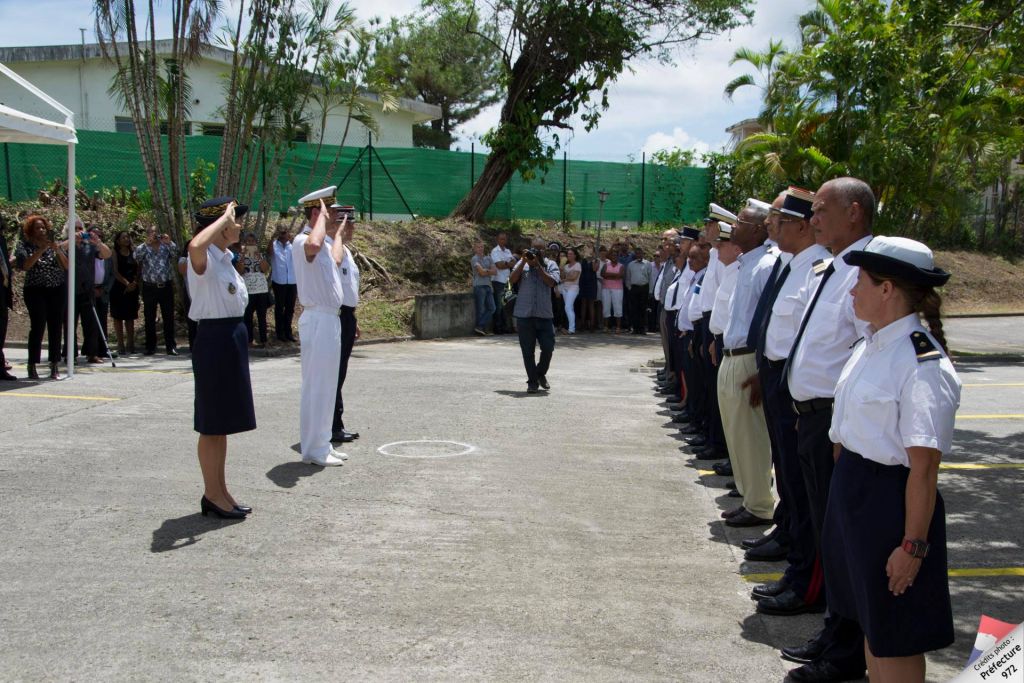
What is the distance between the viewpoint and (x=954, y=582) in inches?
211

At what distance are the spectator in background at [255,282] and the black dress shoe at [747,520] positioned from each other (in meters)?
11.0

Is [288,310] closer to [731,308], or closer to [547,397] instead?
[547,397]

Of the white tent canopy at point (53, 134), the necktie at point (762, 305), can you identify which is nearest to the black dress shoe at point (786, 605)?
the necktie at point (762, 305)

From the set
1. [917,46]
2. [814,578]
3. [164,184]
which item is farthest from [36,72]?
[814,578]

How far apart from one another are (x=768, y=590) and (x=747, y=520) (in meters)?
1.33

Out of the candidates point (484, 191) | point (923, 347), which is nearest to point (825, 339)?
point (923, 347)

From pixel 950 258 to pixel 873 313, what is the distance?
32744 millimetres

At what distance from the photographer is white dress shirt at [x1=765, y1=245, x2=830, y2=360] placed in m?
5.16

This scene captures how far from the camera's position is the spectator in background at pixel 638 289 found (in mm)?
21641

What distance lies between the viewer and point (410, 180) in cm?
2561

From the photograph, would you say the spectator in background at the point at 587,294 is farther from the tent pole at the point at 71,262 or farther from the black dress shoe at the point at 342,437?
the black dress shoe at the point at 342,437

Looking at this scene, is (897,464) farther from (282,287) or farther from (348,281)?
(282,287)

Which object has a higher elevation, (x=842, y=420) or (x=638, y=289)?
(x=638, y=289)

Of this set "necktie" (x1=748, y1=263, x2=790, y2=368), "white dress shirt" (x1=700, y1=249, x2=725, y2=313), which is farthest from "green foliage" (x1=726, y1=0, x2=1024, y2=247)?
"necktie" (x1=748, y1=263, x2=790, y2=368)
